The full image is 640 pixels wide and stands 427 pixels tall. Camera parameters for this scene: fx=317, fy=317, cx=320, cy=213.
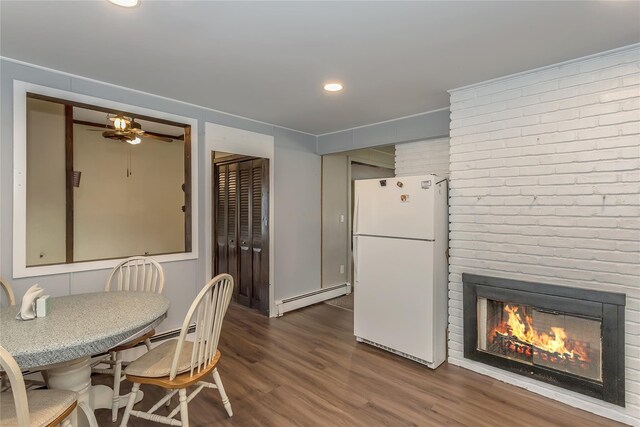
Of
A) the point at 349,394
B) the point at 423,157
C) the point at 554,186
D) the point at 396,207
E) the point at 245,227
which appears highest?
the point at 423,157

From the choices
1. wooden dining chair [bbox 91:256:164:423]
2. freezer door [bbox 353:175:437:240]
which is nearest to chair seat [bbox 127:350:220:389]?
wooden dining chair [bbox 91:256:164:423]

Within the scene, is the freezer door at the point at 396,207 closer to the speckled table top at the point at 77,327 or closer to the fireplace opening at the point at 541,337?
the fireplace opening at the point at 541,337

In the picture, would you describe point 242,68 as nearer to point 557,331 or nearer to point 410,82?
point 410,82

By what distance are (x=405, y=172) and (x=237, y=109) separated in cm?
209

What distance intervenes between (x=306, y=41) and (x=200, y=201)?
6.51 feet

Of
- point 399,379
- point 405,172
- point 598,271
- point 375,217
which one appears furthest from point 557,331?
point 405,172

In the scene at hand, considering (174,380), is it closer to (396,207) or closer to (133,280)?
(133,280)

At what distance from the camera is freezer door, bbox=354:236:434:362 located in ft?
8.93

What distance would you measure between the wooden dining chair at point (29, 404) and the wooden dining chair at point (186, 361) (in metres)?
0.33

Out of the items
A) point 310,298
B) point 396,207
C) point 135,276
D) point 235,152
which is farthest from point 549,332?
point 235,152

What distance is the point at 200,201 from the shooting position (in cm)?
329

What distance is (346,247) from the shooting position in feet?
16.7

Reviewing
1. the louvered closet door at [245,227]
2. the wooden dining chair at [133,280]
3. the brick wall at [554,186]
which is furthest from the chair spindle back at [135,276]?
the brick wall at [554,186]

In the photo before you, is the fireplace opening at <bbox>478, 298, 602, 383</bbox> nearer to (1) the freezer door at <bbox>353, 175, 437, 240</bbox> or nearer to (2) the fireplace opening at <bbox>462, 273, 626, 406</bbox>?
(2) the fireplace opening at <bbox>462, 273, 626, 406</bbox>
